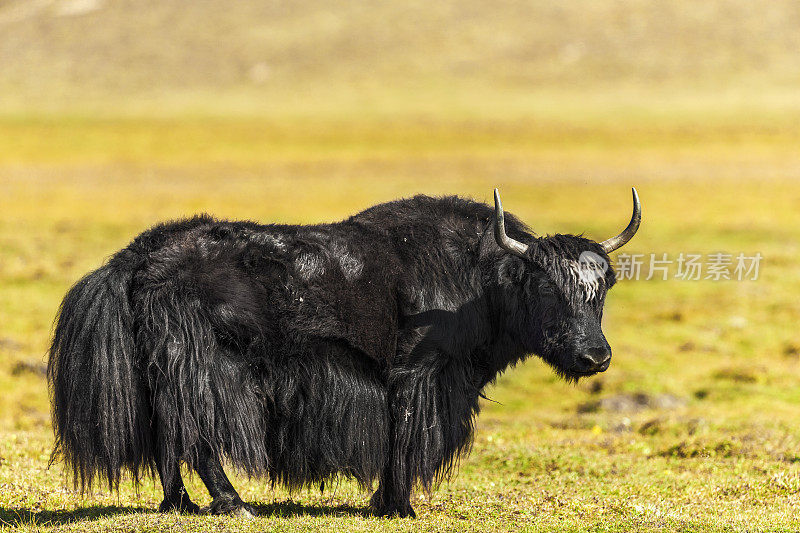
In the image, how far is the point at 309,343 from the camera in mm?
6020

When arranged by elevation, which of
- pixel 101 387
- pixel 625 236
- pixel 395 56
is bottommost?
pixel 101 387

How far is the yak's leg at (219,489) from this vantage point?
5.93m

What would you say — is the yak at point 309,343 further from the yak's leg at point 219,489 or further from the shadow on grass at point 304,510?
the shadow on grass at point 304,510

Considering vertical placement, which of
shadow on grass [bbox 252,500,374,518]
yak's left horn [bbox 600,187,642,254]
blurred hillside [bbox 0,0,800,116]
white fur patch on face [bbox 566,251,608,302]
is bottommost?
shadow on grass [bbox 252,500,374,518]

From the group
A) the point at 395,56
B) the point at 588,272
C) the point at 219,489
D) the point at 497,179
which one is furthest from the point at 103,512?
the point at 395,56

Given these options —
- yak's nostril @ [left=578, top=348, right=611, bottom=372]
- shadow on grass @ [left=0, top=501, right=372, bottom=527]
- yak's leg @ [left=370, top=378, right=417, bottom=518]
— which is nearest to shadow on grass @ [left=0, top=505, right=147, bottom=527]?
shadow on grass @ [left=0, top=501, right=372, bottom=527]

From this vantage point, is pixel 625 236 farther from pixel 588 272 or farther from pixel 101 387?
pixel 101 387

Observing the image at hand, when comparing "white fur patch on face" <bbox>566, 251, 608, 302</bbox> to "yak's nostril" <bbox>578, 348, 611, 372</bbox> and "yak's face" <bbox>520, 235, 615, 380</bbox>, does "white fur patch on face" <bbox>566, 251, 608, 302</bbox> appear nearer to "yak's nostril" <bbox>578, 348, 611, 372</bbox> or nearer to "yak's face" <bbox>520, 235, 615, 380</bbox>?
"yak's face" <bbox>520, 235, 615, 380</bbox>

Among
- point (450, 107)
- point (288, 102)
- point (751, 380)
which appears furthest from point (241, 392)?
point (288, 102)

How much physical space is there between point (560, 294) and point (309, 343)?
1613mm

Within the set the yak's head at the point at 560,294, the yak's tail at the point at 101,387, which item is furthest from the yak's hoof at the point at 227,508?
the yak's head at the point at 560,294

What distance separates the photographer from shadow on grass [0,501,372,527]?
6312mm

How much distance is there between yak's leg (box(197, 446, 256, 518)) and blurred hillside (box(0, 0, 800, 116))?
7660cm

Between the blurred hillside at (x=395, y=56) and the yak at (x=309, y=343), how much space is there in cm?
7588
